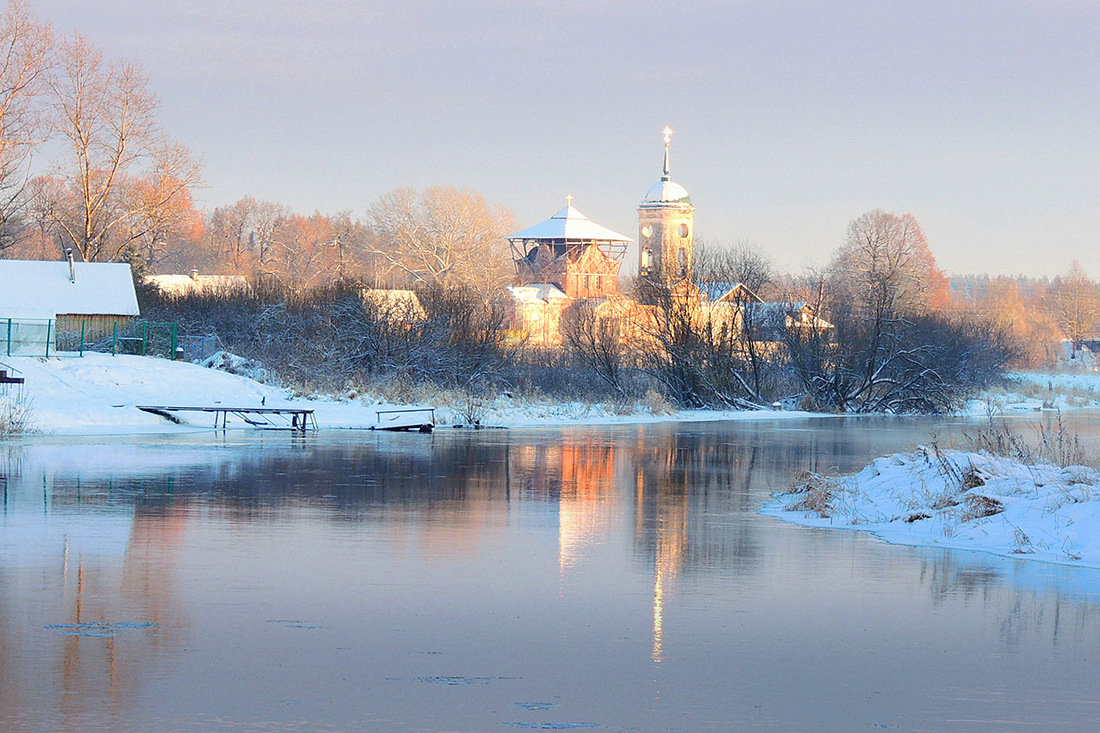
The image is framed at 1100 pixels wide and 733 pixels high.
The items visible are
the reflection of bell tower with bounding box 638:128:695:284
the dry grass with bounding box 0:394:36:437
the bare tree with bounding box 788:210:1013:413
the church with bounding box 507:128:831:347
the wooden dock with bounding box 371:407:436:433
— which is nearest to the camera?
the dry grass with bounding box 0:394:36:437

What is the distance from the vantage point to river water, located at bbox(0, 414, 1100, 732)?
8500 mm

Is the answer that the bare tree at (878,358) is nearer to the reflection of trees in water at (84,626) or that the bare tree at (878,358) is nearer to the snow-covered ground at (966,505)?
the snow-covered ground at (966,505)

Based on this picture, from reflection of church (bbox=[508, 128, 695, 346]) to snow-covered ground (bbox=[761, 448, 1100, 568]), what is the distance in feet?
308

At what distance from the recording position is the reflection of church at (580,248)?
4877 inches

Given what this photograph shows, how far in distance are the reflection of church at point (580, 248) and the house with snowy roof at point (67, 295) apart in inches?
2281

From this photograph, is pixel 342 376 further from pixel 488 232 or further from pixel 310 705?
pixel 488 232

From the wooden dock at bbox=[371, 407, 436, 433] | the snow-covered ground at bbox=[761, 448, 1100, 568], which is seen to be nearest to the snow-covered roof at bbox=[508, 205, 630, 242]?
the wooden dock at bbox=[371, 407, 436, 433]

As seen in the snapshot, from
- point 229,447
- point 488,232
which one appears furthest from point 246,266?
point 229,447

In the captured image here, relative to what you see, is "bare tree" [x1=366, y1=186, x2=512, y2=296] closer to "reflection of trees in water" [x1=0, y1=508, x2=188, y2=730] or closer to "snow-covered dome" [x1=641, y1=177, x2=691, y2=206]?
"snow-covered dome" [x1=641, y1=177, x2=691, y2=206]

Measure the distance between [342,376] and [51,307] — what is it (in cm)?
1400

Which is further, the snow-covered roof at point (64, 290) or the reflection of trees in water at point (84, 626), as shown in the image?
the snow-covered roof at point (64, 290)

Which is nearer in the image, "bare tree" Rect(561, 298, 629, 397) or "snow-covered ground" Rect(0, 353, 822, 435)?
"snow-covered ground" Rect(0, 353, 822, 435)

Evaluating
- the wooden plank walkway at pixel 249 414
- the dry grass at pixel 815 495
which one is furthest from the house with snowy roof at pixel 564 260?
the dry grass at pixel 815 495

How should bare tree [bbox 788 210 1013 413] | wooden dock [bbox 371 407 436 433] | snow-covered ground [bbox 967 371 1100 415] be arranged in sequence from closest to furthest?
wooden dock [bbox 371 407 436 433] < bare tree [bbox 788 210 1013 413] < snow-covered ground [bbox 967 371 1100 415]
